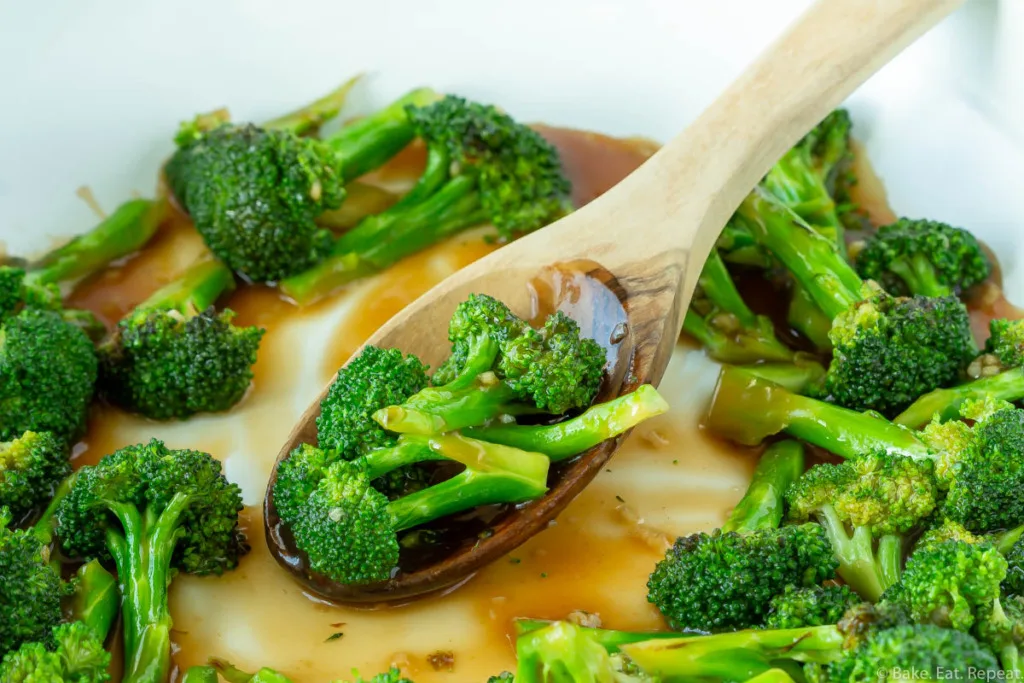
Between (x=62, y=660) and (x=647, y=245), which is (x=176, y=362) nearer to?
(x=62, y=660)

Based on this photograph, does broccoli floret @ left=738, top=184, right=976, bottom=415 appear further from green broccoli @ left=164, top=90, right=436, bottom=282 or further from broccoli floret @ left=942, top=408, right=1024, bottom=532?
green broccoli @ left=164, top=90, right=436, bottom=282

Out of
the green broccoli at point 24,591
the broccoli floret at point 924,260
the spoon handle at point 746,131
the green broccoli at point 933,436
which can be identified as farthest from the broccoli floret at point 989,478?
the green broccoli at point 24,591

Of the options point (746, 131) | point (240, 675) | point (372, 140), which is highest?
point (746, 131)

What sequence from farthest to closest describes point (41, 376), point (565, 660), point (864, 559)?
point (41, 376) < point (864, 559) < point (565, 660)

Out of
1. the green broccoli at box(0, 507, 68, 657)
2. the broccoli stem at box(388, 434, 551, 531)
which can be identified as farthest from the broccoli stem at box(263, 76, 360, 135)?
the green broccoli at box(0, 507, 68, 657)

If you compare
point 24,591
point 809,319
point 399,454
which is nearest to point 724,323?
point 809,319
